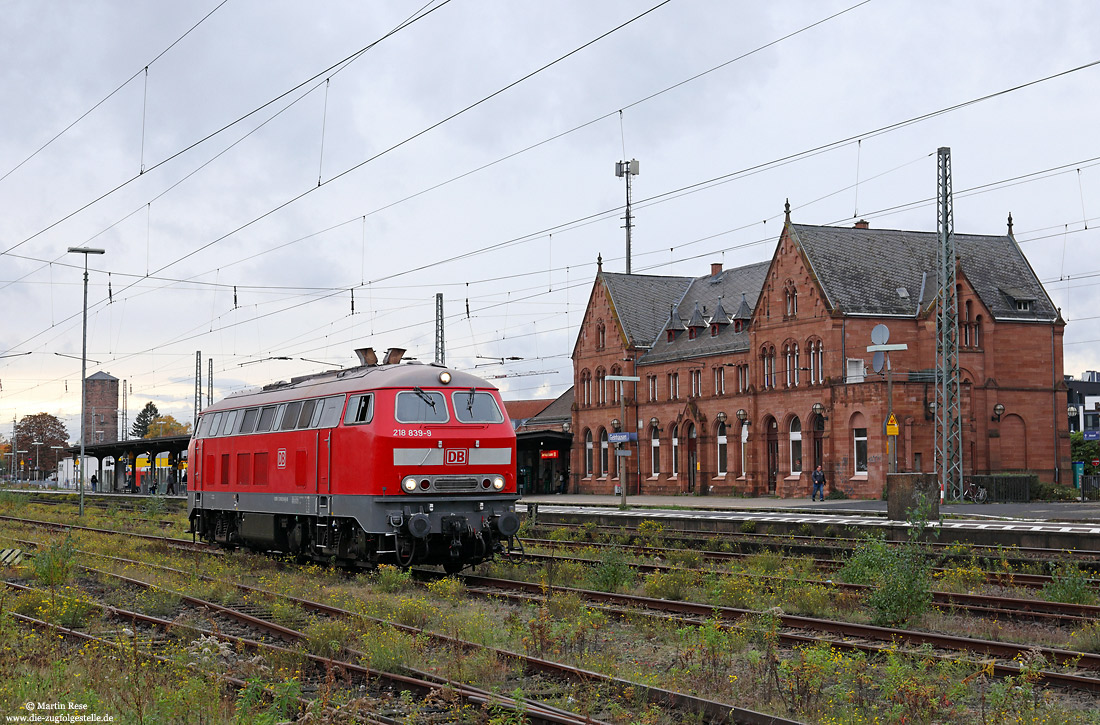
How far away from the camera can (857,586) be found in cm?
1719

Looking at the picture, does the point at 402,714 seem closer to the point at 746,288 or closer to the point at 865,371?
the point at 865,371

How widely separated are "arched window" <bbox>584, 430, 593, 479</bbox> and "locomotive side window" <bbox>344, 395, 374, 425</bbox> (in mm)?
54168

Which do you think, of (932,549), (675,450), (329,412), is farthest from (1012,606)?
(675,450)

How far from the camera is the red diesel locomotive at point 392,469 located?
59.6 feet

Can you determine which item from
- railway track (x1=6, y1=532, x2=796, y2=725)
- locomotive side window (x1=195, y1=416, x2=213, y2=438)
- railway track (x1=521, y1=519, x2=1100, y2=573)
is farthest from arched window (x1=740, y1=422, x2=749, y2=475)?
railway track (x1=6, y1=532, x2=796, y2=725)

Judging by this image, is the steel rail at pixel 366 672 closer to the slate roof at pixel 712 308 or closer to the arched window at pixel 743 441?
the arched window at pixel 743 441

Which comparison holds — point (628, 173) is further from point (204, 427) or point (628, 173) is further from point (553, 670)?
point (553, 670)

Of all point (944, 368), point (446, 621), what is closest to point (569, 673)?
point (446, 621)

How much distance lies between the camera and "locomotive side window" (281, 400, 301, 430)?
21.0m

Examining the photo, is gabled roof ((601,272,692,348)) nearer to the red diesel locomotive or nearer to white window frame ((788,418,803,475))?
white window frame ((788,418,803,475))

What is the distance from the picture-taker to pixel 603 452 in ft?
236

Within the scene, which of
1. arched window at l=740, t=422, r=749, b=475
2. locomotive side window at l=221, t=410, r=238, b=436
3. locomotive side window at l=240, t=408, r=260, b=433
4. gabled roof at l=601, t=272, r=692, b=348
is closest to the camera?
locomotive side window at l=240, t=408, r=260, b=433

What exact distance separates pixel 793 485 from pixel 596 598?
130 ft

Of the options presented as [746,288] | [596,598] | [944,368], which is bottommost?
[596,598]
